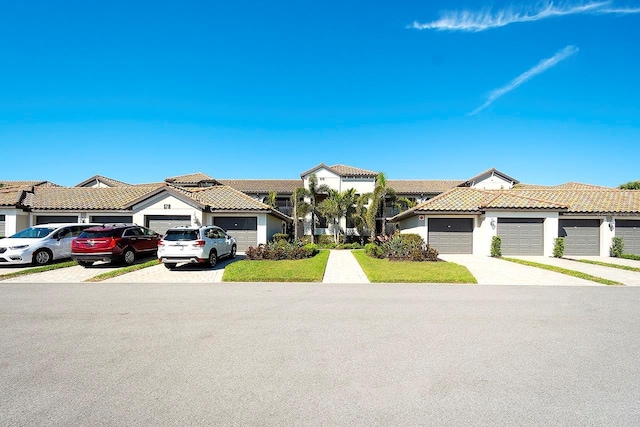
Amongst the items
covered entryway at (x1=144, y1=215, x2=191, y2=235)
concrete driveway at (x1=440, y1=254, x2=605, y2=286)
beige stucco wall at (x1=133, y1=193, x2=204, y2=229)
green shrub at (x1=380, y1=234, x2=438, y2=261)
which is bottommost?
concrete driveway at (x1=440, y1=254, x2=605, y2=286)

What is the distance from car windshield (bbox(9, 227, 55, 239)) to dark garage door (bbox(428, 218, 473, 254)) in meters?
20.8

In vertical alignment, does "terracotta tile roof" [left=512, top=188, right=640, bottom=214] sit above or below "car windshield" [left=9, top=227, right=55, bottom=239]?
above

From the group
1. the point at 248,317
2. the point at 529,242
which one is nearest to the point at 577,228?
the point at 529,242

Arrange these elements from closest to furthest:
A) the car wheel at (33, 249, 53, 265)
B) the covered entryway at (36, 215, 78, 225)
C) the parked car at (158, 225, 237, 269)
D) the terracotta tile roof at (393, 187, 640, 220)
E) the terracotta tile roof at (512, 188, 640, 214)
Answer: the parked car at (158, 225, 237, 269)
the car wheel at (33, 249, 53, 265)
the terracotta tile roof at (393, 187, 640, 220)
the terracotta tile roof at (512, 188, 640, 214)
the covered entryway at (36, 215, 78, 225)

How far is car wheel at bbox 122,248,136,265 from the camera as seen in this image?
14248 mm

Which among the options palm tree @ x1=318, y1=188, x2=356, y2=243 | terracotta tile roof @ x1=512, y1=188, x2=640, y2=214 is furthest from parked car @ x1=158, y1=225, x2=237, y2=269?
terracotta tile roof @ x1=512, y1=188, x2=640, y2=214

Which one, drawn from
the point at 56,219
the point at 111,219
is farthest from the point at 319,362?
the point at 56,219

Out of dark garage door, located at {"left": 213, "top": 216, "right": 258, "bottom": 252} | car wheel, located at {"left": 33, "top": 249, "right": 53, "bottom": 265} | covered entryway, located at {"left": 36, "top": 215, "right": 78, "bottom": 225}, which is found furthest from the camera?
covered entryway, located at {"left": 36, "top": 215, "right": 78, "bottom": 225}

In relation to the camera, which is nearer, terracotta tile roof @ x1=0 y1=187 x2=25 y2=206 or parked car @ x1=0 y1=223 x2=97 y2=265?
parked car @ x1=0 y1=223 x2=97 y2=265

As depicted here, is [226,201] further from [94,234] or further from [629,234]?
[629,234]

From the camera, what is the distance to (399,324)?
233 inches

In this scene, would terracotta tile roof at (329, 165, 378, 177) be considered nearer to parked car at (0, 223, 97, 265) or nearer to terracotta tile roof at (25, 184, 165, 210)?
terracotta tile roof at (25, 184, 165, 210)

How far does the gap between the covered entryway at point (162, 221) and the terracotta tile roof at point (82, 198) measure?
6.72ft

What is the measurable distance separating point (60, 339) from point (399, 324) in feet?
18.2
